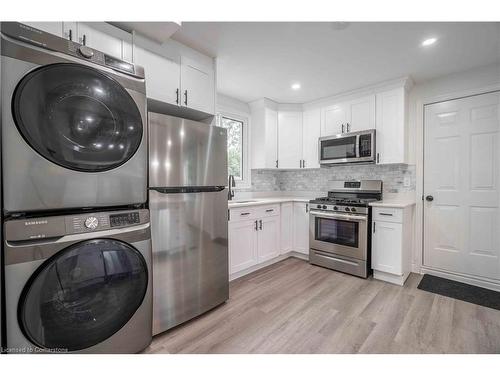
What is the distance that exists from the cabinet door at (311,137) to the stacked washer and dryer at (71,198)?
2.72 metres

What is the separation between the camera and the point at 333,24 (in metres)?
1.78

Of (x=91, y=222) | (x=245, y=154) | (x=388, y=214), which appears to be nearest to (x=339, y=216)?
(x=388, y=214)

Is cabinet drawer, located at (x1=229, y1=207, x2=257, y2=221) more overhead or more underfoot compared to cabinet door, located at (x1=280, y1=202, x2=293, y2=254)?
more overhead

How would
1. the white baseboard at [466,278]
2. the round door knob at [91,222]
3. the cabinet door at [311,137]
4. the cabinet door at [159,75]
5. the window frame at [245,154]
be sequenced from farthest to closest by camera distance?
the window frame at [245,154]
the cabinet door at [311,137]
the white baseboard at [466,278]
the cabinet door at [159,75]
the round door knob at [91,222]

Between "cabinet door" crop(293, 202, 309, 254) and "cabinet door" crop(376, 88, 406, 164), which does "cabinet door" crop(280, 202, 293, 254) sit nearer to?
"cabinet door" crop(293, 202, 309, 254)

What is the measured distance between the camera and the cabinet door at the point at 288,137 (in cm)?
371

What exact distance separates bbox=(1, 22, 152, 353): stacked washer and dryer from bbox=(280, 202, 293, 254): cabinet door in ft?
7.29

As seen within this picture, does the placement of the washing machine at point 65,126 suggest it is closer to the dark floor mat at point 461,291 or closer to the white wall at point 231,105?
the white wall at point 231,105

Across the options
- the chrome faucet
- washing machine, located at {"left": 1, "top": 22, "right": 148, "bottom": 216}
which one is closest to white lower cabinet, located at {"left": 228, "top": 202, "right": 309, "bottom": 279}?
the chrome faucet

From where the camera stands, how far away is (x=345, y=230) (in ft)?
9.43

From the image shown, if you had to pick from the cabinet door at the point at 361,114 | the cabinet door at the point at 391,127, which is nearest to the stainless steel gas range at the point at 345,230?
the cabinet door at the point at 391,127

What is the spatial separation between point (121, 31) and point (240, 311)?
96.4 inches

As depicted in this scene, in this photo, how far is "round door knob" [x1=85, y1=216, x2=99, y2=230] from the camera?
1.19 metres
